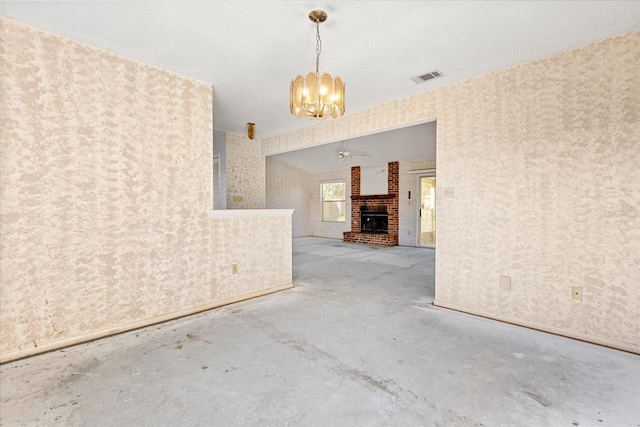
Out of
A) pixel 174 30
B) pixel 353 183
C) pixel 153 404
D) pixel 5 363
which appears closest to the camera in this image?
pixel 153 404

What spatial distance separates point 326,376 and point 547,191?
240cm

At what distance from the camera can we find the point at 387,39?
2270 mm

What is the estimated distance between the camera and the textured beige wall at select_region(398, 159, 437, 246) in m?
7.74

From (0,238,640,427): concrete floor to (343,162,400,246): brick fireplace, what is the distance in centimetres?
522

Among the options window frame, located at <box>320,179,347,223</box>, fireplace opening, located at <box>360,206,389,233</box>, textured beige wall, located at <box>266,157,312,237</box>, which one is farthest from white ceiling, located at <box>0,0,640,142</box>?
window frame, located at <box>320,179,347,223</box>

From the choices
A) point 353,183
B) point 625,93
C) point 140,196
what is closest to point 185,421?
point 140,196

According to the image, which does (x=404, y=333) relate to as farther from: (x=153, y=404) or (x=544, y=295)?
(x=153, y=404)

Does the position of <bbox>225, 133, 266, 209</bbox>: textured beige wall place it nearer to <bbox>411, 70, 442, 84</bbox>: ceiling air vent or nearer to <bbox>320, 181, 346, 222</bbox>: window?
<bbox>411, 70, 442, 84</bbox>: ceiling air vent

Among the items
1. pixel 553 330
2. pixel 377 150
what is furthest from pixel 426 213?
pixel 553 330

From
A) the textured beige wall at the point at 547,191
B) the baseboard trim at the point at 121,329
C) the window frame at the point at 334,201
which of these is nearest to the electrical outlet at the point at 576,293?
the textured beige wall at the point at 547,191

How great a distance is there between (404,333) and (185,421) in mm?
1743

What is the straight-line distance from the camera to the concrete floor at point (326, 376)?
5.02ft

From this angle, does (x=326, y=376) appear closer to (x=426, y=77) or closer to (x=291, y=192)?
(x=426, y=77)

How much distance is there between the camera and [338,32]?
2.17 metres
